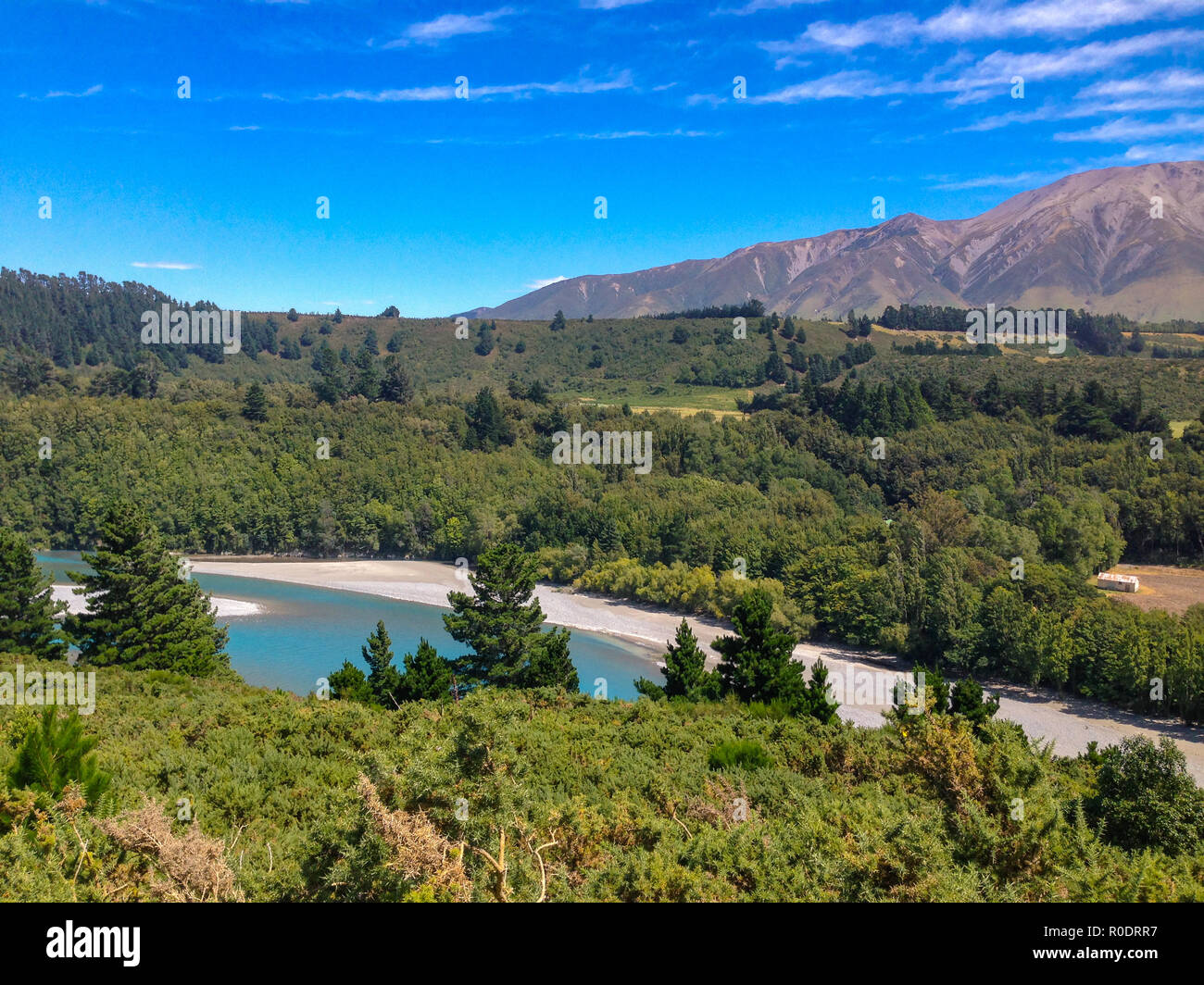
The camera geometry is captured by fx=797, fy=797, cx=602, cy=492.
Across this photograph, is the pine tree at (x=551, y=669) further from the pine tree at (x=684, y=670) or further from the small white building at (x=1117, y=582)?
the small white building at (x=1117, y=582)

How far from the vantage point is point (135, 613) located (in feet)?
96.5

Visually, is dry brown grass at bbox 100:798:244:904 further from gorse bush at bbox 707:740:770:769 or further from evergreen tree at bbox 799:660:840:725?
evergreen tree at bbox 799:660:840:725

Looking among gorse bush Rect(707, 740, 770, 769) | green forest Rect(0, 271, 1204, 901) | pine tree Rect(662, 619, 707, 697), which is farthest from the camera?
pine tree Rect(662, 619, 707, 697)

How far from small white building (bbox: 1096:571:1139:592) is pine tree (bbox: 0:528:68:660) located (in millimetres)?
55358

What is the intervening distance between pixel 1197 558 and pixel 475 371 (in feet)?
374

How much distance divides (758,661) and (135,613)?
22544mm

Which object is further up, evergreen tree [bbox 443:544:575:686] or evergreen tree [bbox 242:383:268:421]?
evergreen tree [bbox 242:383:268:421]

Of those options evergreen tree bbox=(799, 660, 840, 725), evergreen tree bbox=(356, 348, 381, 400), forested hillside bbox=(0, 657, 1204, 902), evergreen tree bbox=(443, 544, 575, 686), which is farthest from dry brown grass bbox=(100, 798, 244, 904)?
evergreen tree bbox=(356, 348, 381, 400)

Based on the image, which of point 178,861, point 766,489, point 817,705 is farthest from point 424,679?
point 766,489

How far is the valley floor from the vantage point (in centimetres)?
3303

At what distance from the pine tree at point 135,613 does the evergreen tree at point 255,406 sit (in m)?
63.0

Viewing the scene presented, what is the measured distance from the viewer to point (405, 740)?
33.2 feet

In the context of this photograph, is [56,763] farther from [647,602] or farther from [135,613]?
[647,602]
